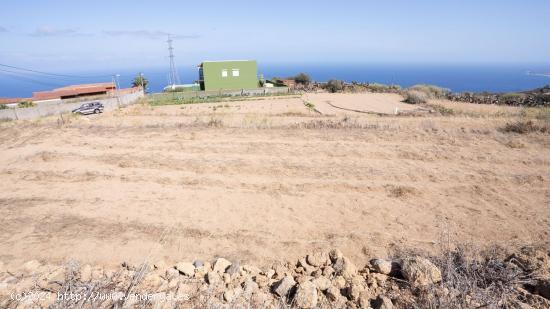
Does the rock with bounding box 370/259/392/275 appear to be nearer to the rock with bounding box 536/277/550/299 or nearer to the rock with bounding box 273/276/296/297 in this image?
the rock with bounding box 273/276/296/297

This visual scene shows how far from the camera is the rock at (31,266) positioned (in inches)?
201

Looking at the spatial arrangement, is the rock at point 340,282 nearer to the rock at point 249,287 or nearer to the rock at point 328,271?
the rock at point 328,271

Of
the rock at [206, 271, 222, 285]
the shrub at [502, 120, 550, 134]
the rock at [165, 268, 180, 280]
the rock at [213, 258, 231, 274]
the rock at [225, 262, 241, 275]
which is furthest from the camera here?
the shrub at [502, 120, 550, 134]

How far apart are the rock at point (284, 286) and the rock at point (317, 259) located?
69 cm

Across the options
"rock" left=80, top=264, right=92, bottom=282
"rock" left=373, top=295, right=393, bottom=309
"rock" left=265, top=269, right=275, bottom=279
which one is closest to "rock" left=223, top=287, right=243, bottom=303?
"rock" left=265, top=269, right=275, bottom=279

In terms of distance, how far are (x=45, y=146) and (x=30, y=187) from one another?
4585 mm

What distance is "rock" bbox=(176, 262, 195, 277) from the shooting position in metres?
4.90

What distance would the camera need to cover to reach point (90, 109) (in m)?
26.9

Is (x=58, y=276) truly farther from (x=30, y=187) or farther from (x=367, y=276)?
(x=30, y=187)

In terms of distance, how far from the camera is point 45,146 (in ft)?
41.2

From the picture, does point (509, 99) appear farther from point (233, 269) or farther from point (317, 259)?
point (233, 269)

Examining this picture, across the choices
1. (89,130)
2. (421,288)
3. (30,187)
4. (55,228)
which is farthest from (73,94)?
(421,288)

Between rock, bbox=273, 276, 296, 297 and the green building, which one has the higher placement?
the green building

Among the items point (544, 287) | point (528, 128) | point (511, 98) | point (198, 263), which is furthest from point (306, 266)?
point (511, 98)
